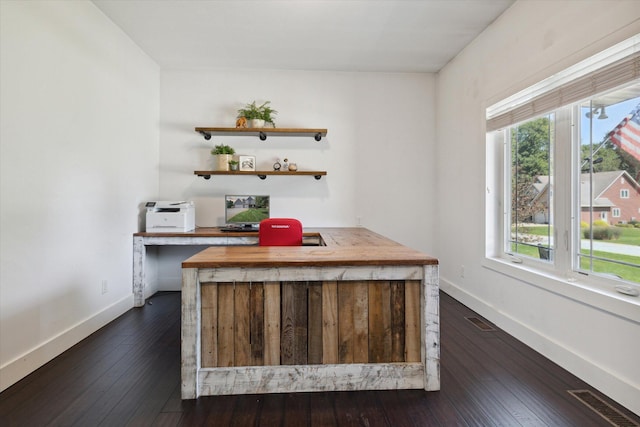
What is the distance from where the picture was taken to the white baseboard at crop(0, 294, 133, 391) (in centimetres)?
197

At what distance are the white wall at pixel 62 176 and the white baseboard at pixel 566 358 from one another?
11.4ft

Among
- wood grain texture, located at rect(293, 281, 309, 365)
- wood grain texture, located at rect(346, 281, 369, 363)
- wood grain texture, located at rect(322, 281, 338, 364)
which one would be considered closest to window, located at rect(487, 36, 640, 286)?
wood grain texture, located at rect(346, 281, 369, 363)

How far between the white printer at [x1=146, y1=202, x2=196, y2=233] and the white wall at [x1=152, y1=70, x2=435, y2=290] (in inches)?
20.5

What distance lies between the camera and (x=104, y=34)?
9.63 feet

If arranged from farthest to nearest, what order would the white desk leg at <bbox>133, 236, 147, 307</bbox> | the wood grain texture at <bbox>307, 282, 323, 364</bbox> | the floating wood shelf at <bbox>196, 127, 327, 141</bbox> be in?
the floating wood shelf at <bbox>196, 127, 327, 141</bbox> → the white desk leg at <bbox>133, 236, 147, 307</bbox> → the wood grain texture at <bbox>307, 282, 323, 364</bbox>

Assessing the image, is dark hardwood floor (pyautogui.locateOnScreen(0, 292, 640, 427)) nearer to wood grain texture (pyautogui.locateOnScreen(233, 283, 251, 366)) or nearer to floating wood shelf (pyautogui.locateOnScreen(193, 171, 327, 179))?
wood grain texture (pyautogui.locateOnScreen(233, 283, 251, 366))

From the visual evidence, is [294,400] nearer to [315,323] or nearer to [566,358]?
[315,323]

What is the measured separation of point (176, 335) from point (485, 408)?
7.50 feet

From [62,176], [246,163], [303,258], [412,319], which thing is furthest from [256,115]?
[412,319]

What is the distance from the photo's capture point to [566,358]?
217cm

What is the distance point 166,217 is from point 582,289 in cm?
362

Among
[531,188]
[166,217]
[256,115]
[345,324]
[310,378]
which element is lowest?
[310,378]

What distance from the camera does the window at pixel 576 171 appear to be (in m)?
1.93

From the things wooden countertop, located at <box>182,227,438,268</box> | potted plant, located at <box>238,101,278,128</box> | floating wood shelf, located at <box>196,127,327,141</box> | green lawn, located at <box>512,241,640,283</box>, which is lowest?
green lawn, located at <box>512,241,640,283</box>
